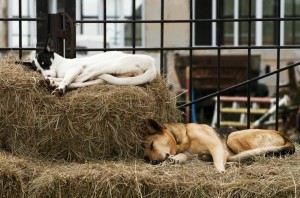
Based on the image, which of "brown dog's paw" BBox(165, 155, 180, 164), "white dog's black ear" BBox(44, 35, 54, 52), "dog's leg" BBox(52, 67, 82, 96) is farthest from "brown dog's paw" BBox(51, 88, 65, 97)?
"brown dog's paw" BBox(165, 155, 180, 164)

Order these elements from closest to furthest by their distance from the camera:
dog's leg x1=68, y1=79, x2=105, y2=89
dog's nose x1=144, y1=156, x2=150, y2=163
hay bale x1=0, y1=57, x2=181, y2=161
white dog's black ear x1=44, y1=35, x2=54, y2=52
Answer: hay bale x1=0, y1=57, x2=181, y2=161
dog's nose x1=144, y1=156, x2=150, y2=163
dog's leg x1=68, y1=79, x2=105, y2=89
white dog's black ear x1=44, y1=35, x2=54, y2=52

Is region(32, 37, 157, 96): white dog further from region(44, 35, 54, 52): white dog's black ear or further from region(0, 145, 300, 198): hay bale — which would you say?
region(0, 145, 300, 198): hay bale

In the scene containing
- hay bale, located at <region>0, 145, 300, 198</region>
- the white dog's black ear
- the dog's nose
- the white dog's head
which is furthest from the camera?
the white dog's black ear

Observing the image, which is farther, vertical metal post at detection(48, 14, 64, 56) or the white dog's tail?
vertical metal post at detection(48, 14, 64, 56)

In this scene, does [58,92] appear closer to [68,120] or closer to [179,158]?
[68,120]

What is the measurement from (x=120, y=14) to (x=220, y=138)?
11.6m

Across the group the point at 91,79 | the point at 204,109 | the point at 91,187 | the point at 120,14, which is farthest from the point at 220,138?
the point at 120,14

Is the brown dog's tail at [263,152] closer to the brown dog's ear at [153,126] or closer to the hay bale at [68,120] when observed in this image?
the brown dog's ear at [153,126]

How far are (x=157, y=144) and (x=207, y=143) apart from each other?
46 cm

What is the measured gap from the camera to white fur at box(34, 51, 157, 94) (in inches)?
214

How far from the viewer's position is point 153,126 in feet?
17.6

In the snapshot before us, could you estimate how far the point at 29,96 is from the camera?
5.14 meters

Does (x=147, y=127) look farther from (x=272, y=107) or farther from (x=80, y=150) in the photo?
(x=272, y=107)

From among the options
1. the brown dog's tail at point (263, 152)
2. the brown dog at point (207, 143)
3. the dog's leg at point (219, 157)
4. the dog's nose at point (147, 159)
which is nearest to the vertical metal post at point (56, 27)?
the brown dog at point (207, 143)
